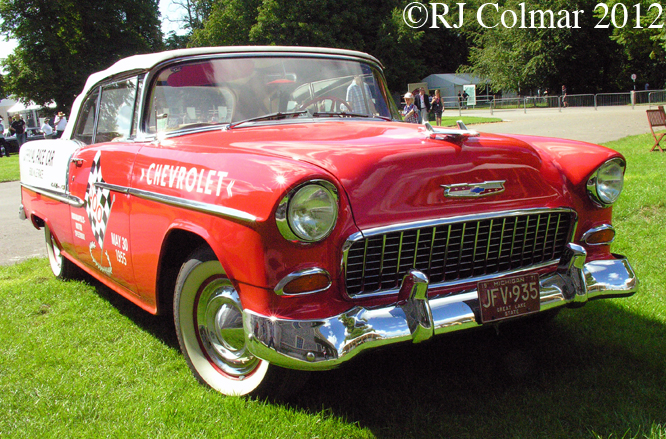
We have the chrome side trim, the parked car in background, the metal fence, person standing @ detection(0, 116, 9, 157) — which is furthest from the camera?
the metal fence

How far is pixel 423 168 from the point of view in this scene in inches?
99.5

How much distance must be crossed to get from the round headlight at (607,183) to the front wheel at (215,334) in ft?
5.69

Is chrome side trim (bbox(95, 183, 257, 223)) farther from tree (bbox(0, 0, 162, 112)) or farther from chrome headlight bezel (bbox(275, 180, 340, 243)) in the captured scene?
tree (bbox(0, 0, 162, 112))

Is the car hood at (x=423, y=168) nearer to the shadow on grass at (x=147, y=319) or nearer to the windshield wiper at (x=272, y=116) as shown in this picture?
the windshield wiper at (x=272, y=116)

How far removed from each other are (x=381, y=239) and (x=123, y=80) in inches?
89.2

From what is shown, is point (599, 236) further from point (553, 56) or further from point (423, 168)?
point (553, 56)

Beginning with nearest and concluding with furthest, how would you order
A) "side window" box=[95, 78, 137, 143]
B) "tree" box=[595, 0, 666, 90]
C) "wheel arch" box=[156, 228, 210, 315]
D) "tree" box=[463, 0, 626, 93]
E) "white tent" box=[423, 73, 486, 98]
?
"wheel arch" box=[156, 228, 210, 315], "side window" box=[95, 78, 137, 143], "tree" box=[595, 0, 666, 90], "tree" box=[463, 0, 626, 93], "white tent" box=[423, 73, 486, 98]

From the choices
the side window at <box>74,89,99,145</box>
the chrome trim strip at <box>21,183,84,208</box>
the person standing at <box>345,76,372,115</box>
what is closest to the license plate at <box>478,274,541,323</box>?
the person standing at <box>345,76,372,115</box>

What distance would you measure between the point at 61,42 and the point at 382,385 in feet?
121

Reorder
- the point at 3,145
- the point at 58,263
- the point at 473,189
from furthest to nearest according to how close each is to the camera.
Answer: the point at 3,145
the point at 58,263
the point at 473,189

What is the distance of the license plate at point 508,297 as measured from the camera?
250 centimetres

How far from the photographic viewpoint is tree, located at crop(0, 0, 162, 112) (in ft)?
110

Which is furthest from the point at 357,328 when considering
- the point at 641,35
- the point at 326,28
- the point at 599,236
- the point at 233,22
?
the point at 233,22

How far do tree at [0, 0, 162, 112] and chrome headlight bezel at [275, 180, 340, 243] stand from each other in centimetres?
3577
